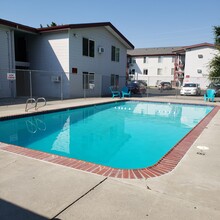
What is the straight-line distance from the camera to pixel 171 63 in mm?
43156

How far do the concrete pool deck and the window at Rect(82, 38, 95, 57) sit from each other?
14863 mm

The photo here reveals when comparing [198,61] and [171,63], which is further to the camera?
[171,63]

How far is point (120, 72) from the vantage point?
2352cm

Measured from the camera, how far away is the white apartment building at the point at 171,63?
36550 millimetres

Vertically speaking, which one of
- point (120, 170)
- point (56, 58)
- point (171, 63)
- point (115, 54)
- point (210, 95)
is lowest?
point (120, 170)

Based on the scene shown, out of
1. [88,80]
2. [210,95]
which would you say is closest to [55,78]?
[88,80]

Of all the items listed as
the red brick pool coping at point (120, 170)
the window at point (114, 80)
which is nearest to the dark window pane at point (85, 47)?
the window at point (114, 80)

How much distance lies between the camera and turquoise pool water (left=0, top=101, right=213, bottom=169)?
554 centimetres

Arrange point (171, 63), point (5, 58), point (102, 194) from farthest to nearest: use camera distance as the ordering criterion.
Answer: point (171, 63)
point (5, 58)
point (102, 194)

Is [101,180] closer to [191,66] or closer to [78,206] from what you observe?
[78,206]

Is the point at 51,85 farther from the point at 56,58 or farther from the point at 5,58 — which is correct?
the point at 5,58

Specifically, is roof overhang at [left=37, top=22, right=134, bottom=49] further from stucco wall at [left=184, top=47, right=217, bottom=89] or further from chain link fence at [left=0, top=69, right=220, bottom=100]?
stucco wall at [left=184, top=47, right=217, bottom=89]

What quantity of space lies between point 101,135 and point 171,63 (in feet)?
129

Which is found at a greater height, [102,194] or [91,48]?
[91,48]
